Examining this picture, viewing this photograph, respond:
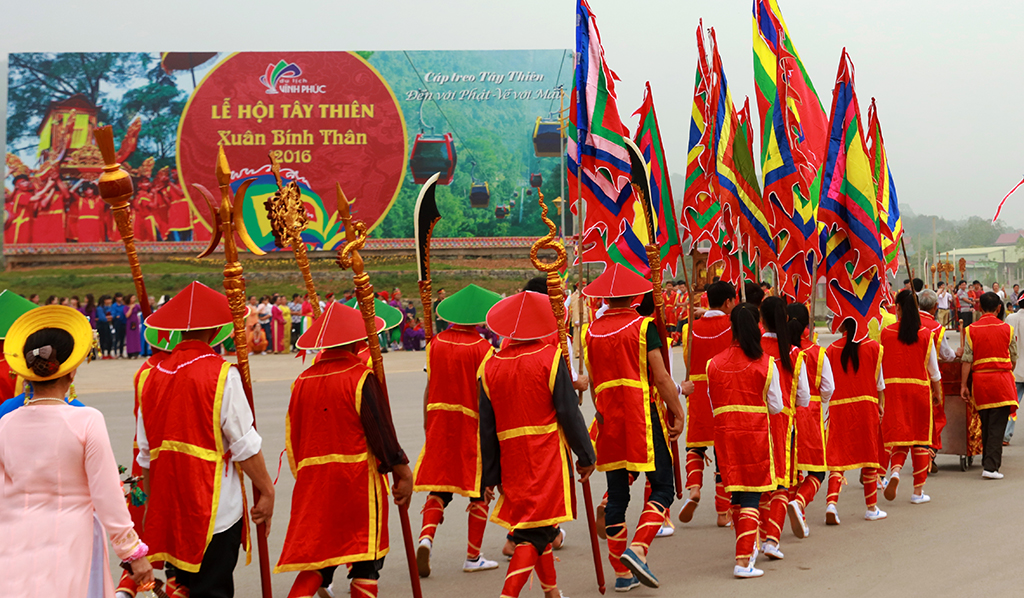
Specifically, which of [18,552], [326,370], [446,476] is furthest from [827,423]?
[18,552]

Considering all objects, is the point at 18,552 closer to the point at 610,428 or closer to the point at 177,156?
the point at 610,428

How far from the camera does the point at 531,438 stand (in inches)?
200

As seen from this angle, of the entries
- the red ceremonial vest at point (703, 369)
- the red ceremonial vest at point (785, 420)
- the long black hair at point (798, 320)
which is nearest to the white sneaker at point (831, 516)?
the red ceremonial vest at point (785, 420)

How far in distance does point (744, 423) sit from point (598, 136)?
2.37 m

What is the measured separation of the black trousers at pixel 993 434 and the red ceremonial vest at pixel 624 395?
4604mm

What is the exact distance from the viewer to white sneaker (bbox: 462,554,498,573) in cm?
622

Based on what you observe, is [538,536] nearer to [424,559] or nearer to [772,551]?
[424,559]

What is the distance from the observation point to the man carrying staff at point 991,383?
8758mm

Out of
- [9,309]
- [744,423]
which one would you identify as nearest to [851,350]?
[744,423]

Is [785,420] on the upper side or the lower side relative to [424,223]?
lower

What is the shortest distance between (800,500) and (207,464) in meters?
4.42

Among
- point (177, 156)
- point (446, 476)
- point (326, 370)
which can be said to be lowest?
point (446, 476)

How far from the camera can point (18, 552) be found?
3303mm

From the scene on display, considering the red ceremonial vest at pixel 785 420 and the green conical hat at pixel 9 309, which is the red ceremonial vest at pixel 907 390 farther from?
the green conical hat at pixel 9 309
